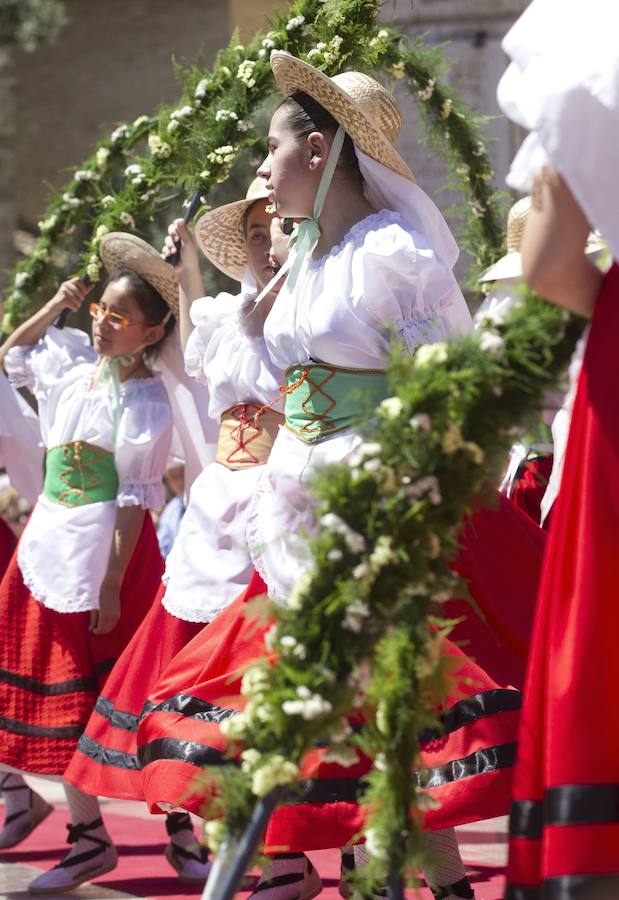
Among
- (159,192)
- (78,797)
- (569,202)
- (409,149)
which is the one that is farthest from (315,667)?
(409,149)

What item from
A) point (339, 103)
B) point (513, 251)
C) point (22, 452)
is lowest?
point (22, 452)

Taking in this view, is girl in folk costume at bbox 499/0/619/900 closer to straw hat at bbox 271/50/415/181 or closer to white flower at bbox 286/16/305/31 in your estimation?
straw hat at bbox 271/50/415/181

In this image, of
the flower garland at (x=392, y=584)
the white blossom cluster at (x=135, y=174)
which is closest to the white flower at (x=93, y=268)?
the white blossom cluster at (x=135, y=174)

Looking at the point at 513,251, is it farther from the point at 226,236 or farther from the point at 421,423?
the point at 421,423

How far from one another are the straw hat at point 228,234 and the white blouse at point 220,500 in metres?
0.18

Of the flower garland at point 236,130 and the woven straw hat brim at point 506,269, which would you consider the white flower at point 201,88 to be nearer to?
the flower garland at point 236,130

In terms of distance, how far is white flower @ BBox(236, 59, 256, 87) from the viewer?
493 cm

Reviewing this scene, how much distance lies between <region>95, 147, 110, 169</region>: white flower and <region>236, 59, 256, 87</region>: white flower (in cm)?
95

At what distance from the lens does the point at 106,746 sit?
4.45 metres

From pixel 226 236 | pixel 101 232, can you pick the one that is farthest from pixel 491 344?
pixel 101 232

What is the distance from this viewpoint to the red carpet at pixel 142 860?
446 cm

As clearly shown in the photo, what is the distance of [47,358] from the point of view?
5.43 m

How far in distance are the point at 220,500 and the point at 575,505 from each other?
6.83 feet

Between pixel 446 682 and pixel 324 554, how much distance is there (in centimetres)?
29
